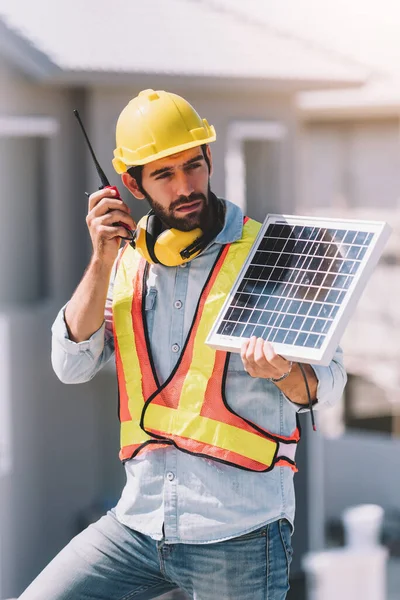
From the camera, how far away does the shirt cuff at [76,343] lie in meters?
3.37

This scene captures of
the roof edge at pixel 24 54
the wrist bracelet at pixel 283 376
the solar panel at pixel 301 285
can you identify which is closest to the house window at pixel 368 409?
the roof edge at pixel 24 54

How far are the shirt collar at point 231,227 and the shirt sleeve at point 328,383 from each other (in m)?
0.45

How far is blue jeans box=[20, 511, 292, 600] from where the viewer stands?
10.5 ft

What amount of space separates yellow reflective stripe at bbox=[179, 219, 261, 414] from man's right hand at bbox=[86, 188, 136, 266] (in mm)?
293

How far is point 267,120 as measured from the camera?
36.0 ft

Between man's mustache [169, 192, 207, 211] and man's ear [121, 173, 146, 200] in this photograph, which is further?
man's ear [121, 173, 146, 200]

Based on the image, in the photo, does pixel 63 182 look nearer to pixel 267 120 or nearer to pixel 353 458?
pixel 267 120

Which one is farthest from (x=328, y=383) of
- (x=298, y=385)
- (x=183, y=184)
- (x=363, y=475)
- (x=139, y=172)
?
(x=363, y=475)

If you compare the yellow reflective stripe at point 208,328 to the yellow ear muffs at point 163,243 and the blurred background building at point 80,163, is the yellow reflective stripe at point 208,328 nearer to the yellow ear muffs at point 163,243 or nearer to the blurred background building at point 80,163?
the yellow ear muffs at point 163,243

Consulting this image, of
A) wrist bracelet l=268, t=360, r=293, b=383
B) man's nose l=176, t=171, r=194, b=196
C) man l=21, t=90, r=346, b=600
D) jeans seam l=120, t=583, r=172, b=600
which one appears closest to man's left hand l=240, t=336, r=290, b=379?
wrist bracelet l=268, t=360, r=293, b=383

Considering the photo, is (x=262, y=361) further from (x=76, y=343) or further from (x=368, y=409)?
(x=368, y=409)

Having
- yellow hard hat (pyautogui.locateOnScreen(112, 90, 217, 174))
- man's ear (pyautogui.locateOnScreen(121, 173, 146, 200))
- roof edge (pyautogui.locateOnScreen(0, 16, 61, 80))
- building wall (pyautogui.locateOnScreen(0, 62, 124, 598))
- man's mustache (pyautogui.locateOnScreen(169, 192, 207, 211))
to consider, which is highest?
roof edge (pyautogui.locateOnScreen(0, 16, 61, 80))

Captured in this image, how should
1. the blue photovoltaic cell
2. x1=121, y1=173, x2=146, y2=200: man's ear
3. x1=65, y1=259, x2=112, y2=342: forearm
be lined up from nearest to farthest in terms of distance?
the blue photovoltaic cell
x1=65, y1=259, x2=112, y2=342: forearm
x1=121, y1=173, x2=146, y2=200: man's ear

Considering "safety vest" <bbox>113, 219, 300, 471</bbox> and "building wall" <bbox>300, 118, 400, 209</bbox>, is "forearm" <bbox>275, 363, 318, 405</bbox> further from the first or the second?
"building wall" <bbox>300, 118, 400, 209</bbox>
